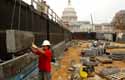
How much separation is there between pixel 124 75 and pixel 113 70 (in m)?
1.06

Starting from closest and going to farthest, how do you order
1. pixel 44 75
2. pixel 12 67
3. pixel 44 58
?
pixel 12 67 → pixel 44 58 → pixel 44 75

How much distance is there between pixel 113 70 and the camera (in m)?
16.4

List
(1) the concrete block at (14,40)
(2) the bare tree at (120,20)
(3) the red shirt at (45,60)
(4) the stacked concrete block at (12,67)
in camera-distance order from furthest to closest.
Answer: (2) the bare tree at (120,20) → (3) the red shirt at (45,60) → (1) the concrete block at (14,40) → (4) the stacked concrete block at (12,67)

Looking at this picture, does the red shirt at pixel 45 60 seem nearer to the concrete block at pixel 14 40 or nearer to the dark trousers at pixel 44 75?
the dark trousers at pixel 44 75

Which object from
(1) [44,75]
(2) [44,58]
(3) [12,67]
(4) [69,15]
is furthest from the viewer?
(4) [69,15]

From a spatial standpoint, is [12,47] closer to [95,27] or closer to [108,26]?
[108,26]

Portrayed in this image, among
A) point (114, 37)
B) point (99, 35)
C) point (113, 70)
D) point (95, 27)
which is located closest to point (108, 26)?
point (95, 27)

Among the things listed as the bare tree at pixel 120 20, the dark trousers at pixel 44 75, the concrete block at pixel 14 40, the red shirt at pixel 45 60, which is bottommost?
the dark trousers at pixel 44 75

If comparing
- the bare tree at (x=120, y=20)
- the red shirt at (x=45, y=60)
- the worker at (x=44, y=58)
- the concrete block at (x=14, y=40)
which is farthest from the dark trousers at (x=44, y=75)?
the bare tree at (x=120, y=20)

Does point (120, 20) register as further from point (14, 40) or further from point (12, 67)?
point (12, 67)

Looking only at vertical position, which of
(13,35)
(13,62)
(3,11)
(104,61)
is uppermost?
(3,11)

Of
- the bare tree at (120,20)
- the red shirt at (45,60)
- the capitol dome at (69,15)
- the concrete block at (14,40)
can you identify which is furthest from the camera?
the capitol dome at (69,15)

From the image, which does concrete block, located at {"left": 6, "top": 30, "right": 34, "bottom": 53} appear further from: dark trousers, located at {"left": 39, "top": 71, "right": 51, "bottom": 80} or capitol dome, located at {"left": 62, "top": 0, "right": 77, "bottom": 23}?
capitol dome, located at {"left": 62, "top": 0, "right": 77, "bottom": 23}

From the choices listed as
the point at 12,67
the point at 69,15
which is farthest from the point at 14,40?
the point at 69,15
